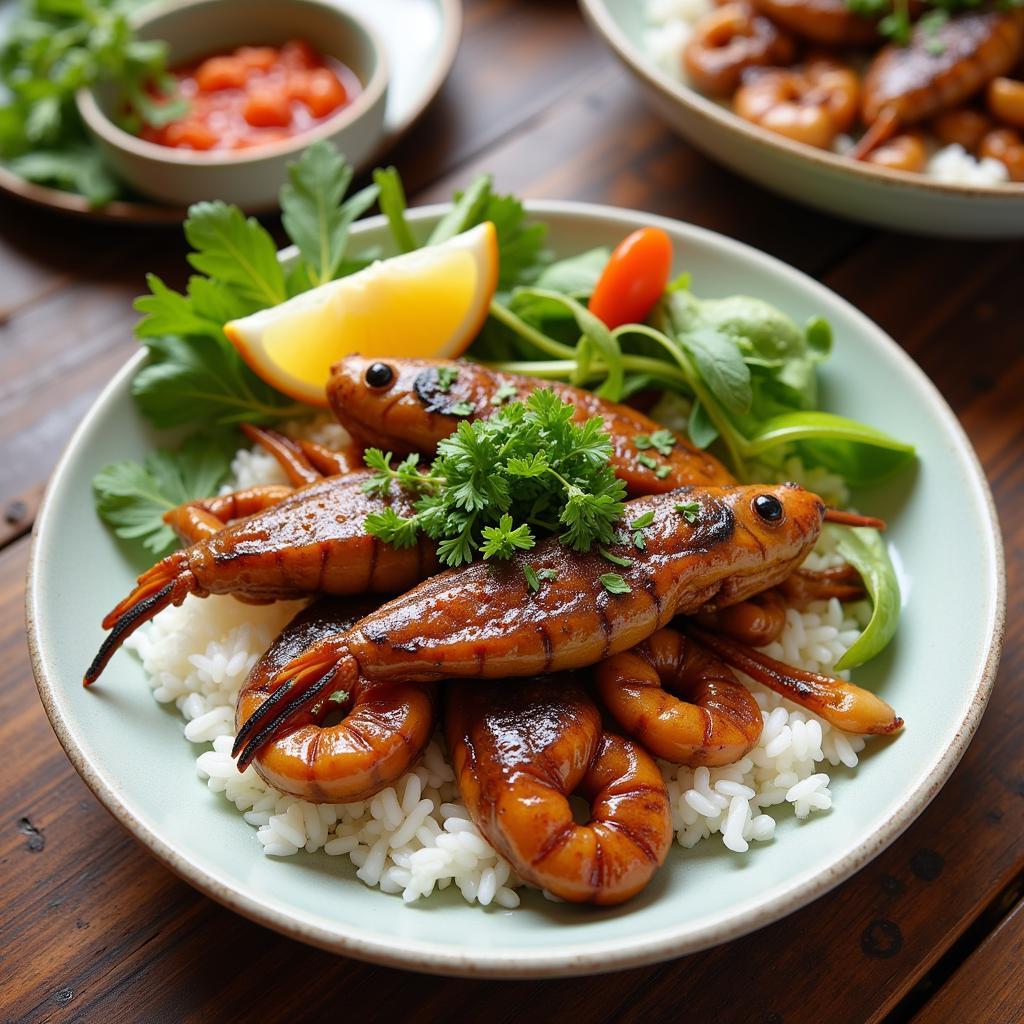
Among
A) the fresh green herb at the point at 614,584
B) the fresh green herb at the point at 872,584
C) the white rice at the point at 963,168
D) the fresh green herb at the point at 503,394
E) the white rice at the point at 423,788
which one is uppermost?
the white rice at the point at 963,168

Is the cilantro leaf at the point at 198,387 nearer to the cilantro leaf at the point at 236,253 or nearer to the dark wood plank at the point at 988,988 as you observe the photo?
the cilantro leaf at the point at 236,253

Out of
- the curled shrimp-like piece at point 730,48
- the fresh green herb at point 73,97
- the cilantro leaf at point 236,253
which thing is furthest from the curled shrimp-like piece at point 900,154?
the fresh green herb at point 73,97

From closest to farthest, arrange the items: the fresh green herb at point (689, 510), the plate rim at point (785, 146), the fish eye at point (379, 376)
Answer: the fresh green herb at point (689, 510) < the fish eye at point (379, 376) < the plate rim at point (785, 146)

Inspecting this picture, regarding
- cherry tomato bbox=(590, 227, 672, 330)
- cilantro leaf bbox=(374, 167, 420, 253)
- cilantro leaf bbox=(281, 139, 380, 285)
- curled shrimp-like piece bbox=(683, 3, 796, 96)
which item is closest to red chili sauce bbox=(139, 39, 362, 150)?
cilantro leaf bbox=(281, 139, 380, 285)

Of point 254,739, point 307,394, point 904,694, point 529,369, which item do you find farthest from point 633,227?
point 254,739

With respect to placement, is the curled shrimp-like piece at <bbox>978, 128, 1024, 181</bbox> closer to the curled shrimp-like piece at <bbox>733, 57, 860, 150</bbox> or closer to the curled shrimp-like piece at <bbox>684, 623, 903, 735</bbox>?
the curled shrimp-like piece at <bbox>733, 57, 860, 150</bbox>

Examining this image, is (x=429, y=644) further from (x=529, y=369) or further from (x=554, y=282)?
(x=554, y=282)
